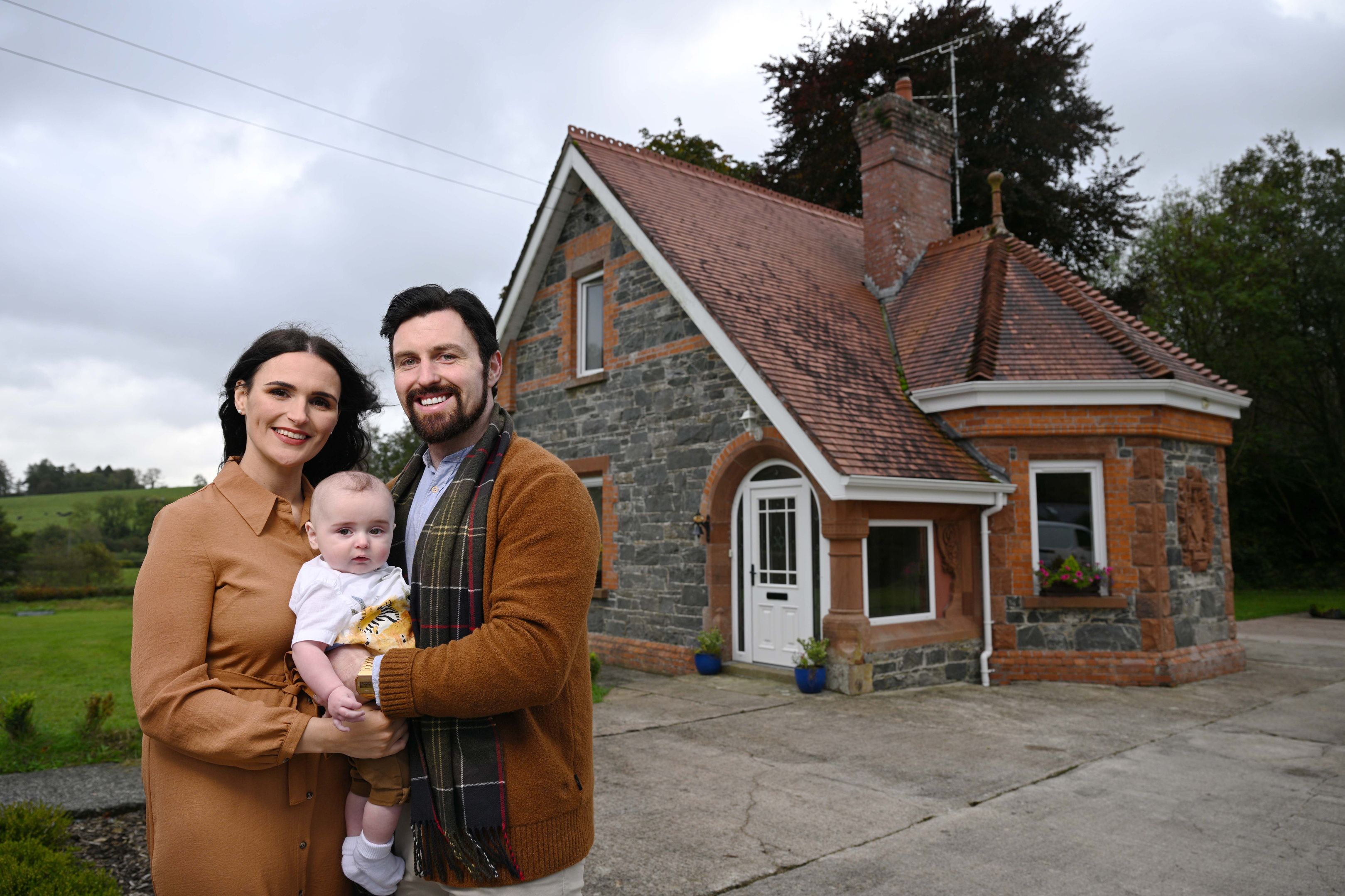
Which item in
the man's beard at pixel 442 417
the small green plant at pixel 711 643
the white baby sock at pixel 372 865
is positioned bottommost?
the small green plant at pixel 711 643

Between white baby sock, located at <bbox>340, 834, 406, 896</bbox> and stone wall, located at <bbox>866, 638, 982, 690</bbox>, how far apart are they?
24.1 feet

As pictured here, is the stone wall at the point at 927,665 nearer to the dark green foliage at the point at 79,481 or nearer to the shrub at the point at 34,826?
the shrub at the point at 34,826

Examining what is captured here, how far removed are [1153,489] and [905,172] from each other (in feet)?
19.4

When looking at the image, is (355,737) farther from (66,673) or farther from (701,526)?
(66,673)

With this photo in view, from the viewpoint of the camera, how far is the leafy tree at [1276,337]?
862 inches

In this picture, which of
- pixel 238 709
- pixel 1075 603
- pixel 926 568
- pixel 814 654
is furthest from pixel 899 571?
pixel 238 709

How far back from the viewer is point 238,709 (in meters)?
1.80

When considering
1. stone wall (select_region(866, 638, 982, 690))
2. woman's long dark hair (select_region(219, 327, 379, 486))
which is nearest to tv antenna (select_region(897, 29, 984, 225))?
stone wall (select_region(866, 638, 982, 690))

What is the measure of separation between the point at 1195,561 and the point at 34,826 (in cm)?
1072

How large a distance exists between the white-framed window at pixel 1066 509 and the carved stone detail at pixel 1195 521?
95 centimetres

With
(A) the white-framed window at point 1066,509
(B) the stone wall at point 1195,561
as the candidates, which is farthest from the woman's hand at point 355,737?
(B) the stone wall at point 1195,561

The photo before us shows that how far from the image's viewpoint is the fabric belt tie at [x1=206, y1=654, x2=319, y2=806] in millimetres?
1899

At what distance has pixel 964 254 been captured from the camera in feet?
41.2

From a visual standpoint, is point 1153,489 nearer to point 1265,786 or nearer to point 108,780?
point 1265,786
